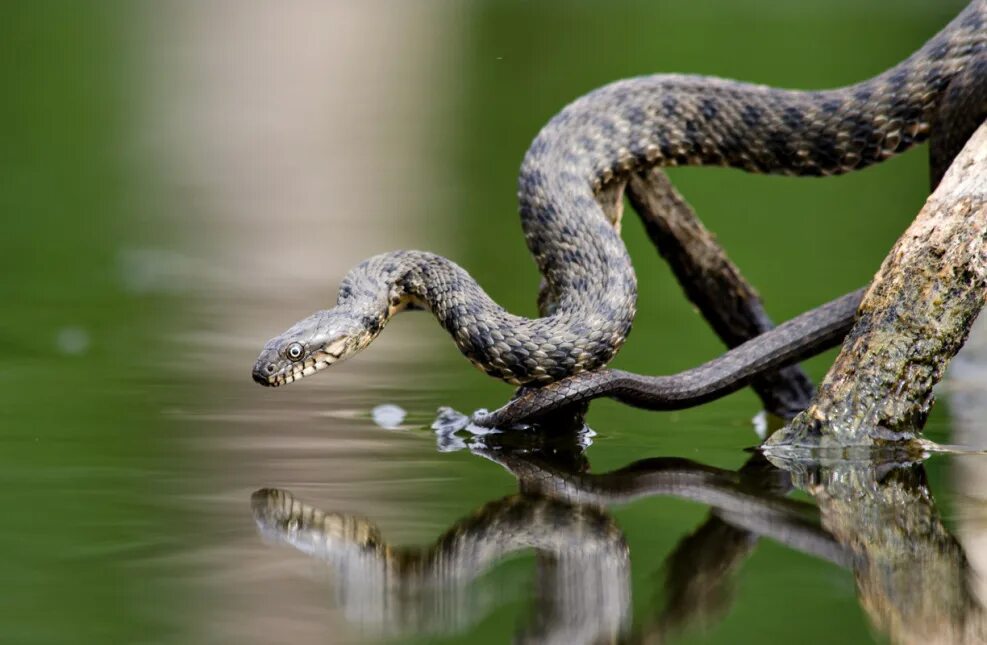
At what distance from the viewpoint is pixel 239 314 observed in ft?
27.8

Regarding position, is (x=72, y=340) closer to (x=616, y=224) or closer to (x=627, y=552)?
(x=616, y=224)

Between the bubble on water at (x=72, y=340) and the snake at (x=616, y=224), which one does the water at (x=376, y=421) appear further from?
the snake at (x=616, y=224)

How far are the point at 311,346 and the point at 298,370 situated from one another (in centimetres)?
10

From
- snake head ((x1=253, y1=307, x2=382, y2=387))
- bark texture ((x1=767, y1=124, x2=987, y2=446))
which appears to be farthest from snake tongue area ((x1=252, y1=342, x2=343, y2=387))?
bark texture ((x1=767, y1=124, x2=987, y2=446))

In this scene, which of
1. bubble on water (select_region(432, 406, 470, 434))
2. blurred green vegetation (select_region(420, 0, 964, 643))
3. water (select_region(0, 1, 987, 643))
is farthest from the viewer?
bubble on water (select_region(432, 406, 470, 434))

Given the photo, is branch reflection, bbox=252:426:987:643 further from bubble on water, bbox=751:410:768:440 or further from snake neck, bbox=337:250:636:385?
bubble on water, bbox=751:410:768:440

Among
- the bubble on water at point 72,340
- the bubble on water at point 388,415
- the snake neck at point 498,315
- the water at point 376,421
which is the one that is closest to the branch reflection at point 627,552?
the water at point 376,421

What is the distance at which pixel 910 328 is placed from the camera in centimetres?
480

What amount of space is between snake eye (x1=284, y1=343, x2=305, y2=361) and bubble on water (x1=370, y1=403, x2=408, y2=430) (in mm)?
404

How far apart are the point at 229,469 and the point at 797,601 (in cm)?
209

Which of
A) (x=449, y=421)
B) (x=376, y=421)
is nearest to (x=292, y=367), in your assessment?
(x=376, y=421)

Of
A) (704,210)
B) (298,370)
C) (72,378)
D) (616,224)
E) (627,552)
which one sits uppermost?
(704,210)

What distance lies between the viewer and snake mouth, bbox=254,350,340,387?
5.39 m

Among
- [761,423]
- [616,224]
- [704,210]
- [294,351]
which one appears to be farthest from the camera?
[704,210]
